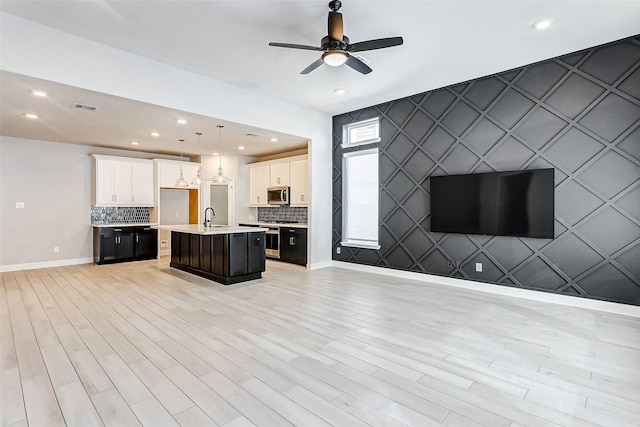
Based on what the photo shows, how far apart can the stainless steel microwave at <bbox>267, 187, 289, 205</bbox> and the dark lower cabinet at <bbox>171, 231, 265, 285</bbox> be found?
219 centimetres

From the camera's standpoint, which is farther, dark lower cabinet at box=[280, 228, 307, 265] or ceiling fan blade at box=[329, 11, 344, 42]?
dark lower cabinet at box=[280, 228, 307, 265]

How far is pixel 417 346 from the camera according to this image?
2914 mm

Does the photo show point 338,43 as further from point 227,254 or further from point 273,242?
point 273,242

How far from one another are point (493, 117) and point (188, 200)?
800 cm

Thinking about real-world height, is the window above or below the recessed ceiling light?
below

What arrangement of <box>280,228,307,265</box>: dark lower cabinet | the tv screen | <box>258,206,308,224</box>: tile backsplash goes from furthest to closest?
<box>258,206,308,224</box>: tile backsplash
<box>280,228,307,265</box>: dark lower cabinet
the tv screen

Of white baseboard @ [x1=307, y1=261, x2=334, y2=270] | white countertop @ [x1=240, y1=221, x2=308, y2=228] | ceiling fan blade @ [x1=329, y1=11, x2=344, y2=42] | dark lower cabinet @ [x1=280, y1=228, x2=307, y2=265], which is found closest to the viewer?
ceiling fan blade @ [x1=329, y1=11, x2=344, y2=42]

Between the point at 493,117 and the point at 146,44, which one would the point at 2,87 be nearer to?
the point at 146,44

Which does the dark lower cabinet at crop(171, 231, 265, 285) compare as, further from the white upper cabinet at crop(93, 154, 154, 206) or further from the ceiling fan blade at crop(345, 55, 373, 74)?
the ceiling fan blade at crop(345, 55, 373, 74)

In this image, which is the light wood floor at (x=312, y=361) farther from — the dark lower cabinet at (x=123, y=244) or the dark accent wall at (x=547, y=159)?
the dark lower cabinet at (x=123, y=244)

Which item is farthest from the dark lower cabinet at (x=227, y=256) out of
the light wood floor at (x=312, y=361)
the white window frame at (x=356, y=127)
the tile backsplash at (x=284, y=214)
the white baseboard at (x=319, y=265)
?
the white window frame at (x=356, y=127)

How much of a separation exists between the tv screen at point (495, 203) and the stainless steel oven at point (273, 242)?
3645mm

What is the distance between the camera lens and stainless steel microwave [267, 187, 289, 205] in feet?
25.4

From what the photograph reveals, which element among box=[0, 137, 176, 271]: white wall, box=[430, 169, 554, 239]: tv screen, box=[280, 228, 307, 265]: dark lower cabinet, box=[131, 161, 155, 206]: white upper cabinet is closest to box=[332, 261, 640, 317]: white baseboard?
box=[430, 169, 554, 239]: tv screen
